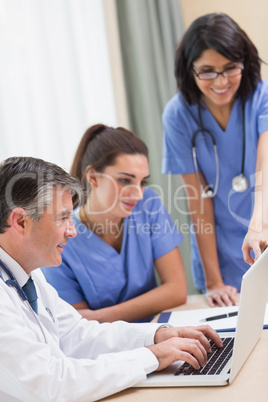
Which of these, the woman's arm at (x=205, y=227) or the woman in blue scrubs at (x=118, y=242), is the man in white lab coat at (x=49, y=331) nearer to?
the woman in blue scrubs at (x=118, y=242)

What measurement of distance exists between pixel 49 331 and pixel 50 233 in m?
0.27

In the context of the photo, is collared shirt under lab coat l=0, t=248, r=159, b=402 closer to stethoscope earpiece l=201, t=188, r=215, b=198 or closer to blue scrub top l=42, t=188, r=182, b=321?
blue scrub top l=42, t=188, r=182, b=321

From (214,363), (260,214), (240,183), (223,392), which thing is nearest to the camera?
(223,392)

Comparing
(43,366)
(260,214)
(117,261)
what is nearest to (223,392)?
(43,366)

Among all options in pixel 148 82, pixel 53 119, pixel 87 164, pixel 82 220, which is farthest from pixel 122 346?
pixel 148 82

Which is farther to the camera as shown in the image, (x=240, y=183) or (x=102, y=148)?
(x=240, y=183)

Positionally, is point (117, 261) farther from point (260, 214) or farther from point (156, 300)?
point (260, 214)

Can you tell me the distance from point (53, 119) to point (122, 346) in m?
1.45

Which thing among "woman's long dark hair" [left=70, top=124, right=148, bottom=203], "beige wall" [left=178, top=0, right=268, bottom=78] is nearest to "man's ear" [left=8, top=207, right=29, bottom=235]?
"woman's long dark hair" [left=70, top=124, right=148, bottom=203]

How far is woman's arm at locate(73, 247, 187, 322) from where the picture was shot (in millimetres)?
1771

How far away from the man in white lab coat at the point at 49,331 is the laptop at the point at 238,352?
3 cm

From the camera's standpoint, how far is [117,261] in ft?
6.21

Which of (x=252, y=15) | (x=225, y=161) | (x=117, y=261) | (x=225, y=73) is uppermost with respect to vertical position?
(x=252, y=15)

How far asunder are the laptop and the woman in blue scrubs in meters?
0.62
